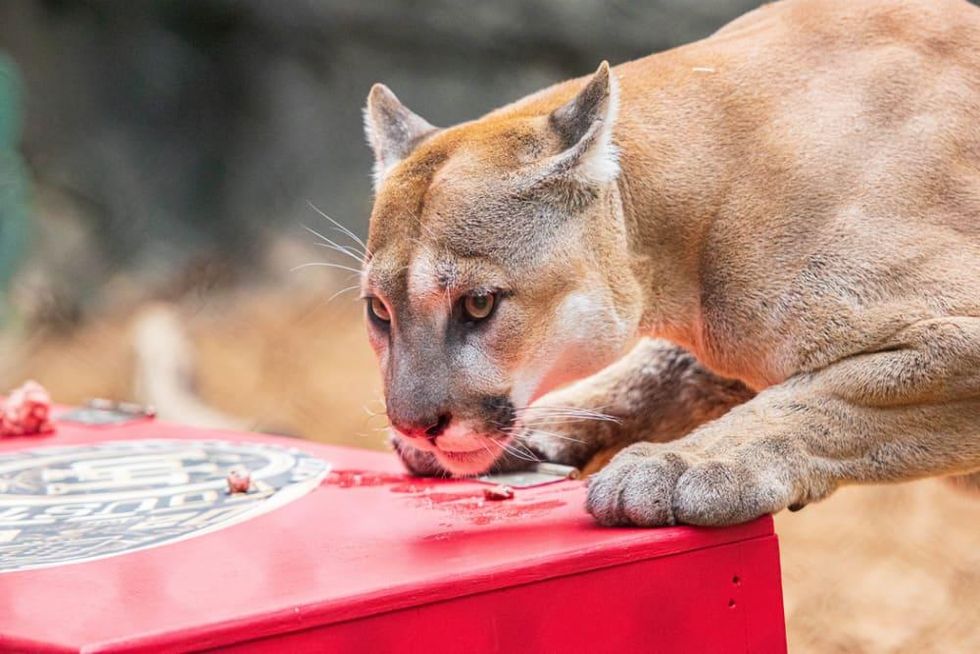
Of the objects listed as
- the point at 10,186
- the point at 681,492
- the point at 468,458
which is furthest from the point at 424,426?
the point at 10,186

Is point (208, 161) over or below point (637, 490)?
over

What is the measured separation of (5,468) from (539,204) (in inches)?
46.1

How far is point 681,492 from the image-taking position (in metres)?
1.72

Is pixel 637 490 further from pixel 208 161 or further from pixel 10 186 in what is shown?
pixel 10 186

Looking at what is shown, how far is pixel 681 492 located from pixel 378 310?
0.59m

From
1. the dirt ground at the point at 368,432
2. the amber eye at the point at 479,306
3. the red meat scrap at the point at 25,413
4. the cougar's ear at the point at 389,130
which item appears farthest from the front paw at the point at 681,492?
the dirt ground at the point at 368,432

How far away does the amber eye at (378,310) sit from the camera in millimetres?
1971

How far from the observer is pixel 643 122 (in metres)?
2.15

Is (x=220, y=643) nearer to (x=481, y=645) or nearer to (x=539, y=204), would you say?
(x=481, y=645)

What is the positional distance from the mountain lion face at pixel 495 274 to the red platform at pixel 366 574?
0.18m

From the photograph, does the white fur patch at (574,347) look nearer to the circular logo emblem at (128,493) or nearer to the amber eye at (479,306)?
the amber eye at (479,306)

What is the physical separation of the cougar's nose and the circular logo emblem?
263 millimetres

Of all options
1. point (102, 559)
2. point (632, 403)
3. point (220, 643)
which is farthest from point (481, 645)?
point (632, 403)

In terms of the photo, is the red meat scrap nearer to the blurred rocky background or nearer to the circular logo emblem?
the circular logo emblem
